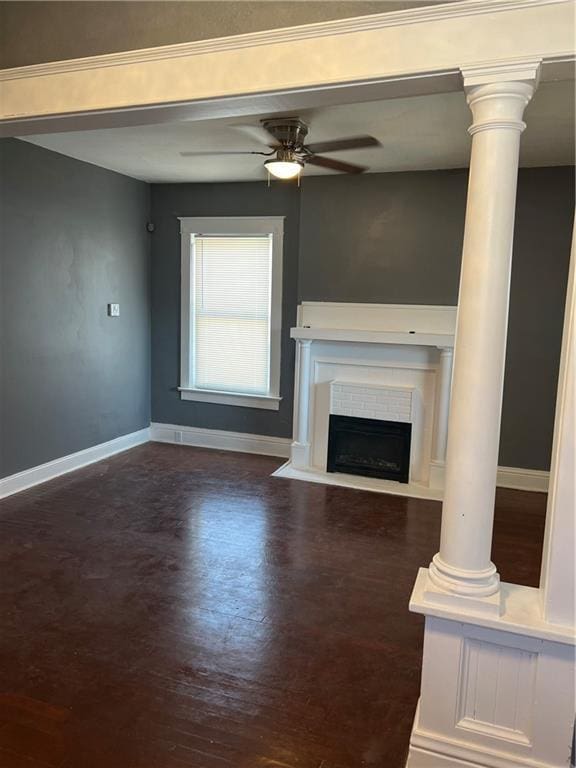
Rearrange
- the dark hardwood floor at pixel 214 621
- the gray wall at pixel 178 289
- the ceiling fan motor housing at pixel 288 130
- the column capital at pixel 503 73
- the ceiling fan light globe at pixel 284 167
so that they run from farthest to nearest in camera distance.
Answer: the gray wall at pixel 178 289, the ceiling fan light globe at pixel 284 167, the ceiling fan motor housing at pixel 288 130, the dark hardwood floor at pixel 214 621, the column capital at pixel 503 73

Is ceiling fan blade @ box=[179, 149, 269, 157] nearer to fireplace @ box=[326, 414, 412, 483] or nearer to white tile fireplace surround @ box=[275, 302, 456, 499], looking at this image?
white tile fireplace surround @ box=[275, 302, 456, 499]

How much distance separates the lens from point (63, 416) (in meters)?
4.82

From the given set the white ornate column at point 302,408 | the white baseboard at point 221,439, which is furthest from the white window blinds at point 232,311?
the white ornate column at point 302,408

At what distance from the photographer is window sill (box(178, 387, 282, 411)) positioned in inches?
219

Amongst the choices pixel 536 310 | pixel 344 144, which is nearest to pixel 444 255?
pixel 536 310

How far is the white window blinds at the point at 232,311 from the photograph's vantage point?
5477mm

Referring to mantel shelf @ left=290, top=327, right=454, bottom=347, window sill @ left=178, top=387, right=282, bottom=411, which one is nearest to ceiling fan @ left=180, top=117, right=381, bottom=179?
mantel shelf @ left=290, top=327, right=454, bottom=347

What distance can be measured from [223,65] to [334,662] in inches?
96.1

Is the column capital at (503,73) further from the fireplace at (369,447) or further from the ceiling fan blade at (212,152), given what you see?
the fireplace at (369,447)

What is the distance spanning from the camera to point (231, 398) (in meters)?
5.71

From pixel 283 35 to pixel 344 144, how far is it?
169 cm

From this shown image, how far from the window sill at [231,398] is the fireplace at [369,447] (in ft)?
2.59

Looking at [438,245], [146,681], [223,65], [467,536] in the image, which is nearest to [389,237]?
[438,245]

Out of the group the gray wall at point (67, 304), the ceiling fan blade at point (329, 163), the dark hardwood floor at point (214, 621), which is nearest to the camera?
the dark hardwood floor at point (214, 621)
